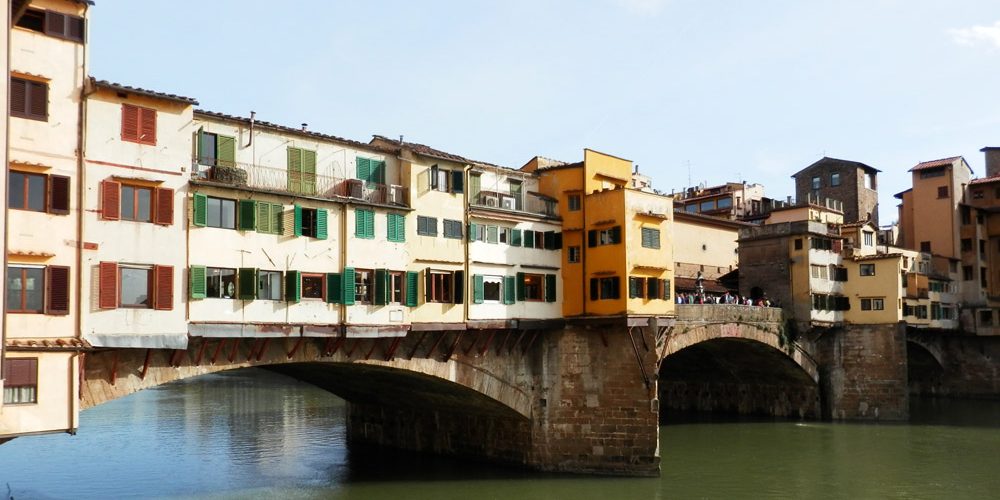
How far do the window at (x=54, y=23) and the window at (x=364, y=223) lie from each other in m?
10.9

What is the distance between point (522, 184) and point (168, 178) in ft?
56.4

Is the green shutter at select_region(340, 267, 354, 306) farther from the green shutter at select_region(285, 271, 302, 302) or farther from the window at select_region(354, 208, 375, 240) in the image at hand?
the green shutter at select_region(285, 271, 302, 302)

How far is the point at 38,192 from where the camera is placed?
23.6 meters

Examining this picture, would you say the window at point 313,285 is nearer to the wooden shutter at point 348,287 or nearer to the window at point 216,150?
the wooden shutter at point 348,287

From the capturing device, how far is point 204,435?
1953 inches

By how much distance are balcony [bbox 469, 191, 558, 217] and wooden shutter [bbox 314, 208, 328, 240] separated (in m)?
7.50

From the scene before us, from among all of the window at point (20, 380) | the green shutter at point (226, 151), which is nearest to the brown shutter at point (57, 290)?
the window at point (20, 380)

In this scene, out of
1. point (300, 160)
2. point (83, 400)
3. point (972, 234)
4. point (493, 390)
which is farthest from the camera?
point (972, 234)

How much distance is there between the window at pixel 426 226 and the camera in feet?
112

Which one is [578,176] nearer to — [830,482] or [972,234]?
[830,482]

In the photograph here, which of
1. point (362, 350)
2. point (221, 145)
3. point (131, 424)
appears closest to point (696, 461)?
point (362, 350)

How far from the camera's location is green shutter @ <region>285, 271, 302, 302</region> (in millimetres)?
29516

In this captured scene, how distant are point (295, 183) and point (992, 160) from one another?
7610 centimetres

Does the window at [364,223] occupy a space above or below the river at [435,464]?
above
